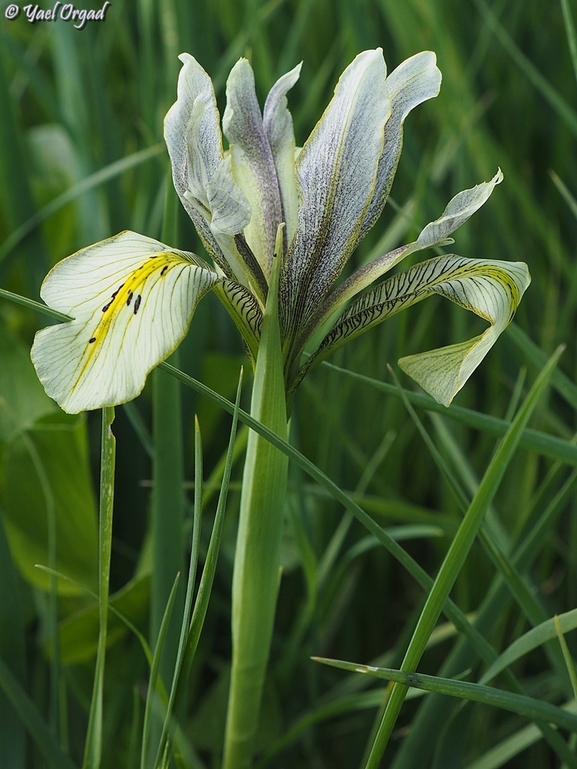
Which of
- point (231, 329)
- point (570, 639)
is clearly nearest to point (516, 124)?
point (231, 329)

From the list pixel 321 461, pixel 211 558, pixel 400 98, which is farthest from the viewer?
pixel 321 461

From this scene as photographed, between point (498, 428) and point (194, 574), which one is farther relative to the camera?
point (498, 428)

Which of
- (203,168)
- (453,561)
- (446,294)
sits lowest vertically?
(453,561)

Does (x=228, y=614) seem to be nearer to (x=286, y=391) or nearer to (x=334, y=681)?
(x=334, y=681)

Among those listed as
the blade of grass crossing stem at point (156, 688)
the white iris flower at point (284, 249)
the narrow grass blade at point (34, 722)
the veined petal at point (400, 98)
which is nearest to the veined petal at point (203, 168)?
the white iris flower at point (284, 249)

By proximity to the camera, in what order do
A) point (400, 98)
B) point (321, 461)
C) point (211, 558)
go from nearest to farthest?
point (211, 558)
point (400, 98)
point (321, 461)

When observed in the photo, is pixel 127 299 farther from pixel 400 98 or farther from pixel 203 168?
pixel 400 98

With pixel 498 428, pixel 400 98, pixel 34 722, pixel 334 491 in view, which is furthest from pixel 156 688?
pixel 400 98

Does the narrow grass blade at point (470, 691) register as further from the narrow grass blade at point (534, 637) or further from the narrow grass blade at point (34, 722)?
the narrow grass blade at point (34, 722)
